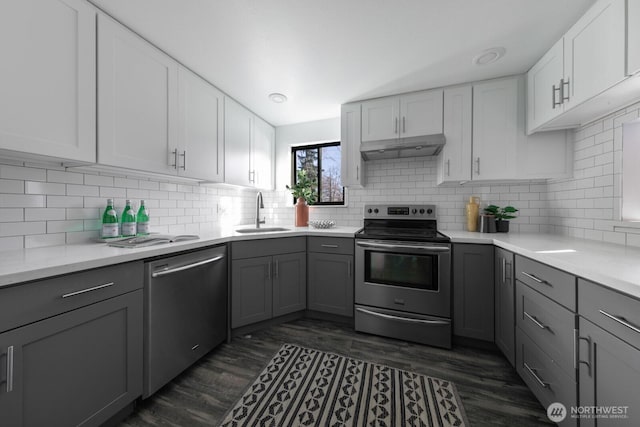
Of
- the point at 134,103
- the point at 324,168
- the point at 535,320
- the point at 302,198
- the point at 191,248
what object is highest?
the point at 134,103

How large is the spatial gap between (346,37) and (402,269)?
1.85 meters

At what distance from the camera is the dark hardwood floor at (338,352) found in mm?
1265

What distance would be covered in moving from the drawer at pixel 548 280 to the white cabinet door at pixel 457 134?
3.22ft

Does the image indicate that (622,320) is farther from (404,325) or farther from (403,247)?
(404,325)

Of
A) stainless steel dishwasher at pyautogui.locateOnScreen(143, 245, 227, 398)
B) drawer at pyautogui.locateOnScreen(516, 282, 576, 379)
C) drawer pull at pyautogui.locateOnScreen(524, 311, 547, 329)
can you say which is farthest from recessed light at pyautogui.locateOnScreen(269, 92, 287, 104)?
drawer pull at pyautogui.locateOnScreen(524, 311, 547, 329)

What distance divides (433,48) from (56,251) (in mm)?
2715

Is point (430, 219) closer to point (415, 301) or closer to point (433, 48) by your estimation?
point (415, 301)

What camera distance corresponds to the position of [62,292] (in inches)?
38.0

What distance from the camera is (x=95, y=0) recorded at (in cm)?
130

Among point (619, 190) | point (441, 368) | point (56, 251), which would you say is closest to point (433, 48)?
point (619, 190)

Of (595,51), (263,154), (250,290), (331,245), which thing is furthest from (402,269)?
(263,154)

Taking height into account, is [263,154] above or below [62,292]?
above

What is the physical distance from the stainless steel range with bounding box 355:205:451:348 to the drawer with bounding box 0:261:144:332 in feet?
5.52

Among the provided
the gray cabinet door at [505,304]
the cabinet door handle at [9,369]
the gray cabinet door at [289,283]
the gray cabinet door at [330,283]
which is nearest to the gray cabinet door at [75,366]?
the cabinet door handle at [9,369]
